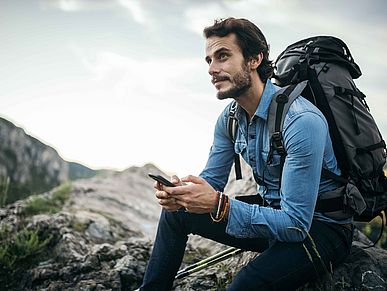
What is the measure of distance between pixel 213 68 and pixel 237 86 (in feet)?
1.08

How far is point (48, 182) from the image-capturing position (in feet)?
98.2

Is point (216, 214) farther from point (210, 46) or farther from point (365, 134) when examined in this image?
point (210, 46)

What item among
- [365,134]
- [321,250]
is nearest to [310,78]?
[365,134]

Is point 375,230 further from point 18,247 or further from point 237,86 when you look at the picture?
point 237,86

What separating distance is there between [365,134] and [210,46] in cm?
174

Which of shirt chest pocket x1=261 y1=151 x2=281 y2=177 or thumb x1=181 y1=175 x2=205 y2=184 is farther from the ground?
shirt chest pocket x1=261 y1=151 x2=281 y2=177

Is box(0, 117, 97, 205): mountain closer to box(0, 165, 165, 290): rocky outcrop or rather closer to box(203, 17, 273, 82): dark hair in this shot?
box(0, 165, 165, 290): rocky outcrop

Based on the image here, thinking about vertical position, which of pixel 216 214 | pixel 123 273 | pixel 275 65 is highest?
pixel 275 65

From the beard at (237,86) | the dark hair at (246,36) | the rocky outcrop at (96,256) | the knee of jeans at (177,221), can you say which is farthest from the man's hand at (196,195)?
the dark hair at (246,36)

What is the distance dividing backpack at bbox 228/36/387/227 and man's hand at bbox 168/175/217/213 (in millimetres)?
713

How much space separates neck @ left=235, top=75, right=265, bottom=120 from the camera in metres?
4.14

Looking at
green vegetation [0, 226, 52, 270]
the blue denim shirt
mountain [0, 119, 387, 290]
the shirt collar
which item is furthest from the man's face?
green vegetation [0, 226, 52, 270]

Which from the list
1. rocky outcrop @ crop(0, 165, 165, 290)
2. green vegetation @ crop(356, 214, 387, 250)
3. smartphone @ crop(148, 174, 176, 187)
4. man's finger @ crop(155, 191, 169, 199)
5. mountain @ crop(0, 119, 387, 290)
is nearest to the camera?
smartphone @ crop(148, 174, 176, 187)

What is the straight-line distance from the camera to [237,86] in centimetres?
413
